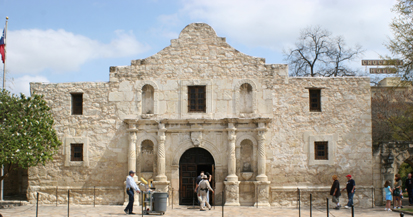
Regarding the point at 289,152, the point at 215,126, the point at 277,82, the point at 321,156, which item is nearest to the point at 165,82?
the point at 215,126

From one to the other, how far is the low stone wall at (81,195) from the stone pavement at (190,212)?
2.77ft

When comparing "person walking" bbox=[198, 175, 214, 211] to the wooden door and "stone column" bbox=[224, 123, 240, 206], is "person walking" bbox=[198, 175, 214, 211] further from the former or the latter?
the wooden door

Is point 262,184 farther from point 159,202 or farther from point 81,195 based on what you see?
point 81,195

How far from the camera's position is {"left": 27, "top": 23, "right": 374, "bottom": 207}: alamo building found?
726 inches

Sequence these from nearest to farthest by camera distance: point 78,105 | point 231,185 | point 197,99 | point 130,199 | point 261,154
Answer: point 130,199, point 231,185, point 261,154, point 197,99, point 78,105

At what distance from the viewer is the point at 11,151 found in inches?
661

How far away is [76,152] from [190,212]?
6.19 m

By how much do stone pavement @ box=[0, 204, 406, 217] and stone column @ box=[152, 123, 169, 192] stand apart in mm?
1124

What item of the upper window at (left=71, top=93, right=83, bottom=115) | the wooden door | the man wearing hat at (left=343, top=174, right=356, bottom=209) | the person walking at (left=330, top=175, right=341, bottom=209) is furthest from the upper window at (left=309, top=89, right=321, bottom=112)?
the upper window at (left=71, top=93, right=83, bottom=115)

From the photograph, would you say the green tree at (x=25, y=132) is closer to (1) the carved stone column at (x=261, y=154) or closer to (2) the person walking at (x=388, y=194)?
(1) the carved stone column at (x=261, y=154)

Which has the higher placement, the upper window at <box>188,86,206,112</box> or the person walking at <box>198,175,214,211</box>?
the upper window at <box>188,86,206,112</box>

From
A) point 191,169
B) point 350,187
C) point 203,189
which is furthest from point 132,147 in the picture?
point 350,187

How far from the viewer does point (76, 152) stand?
19.2 meters

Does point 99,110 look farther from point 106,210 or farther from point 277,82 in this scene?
point 277,82
